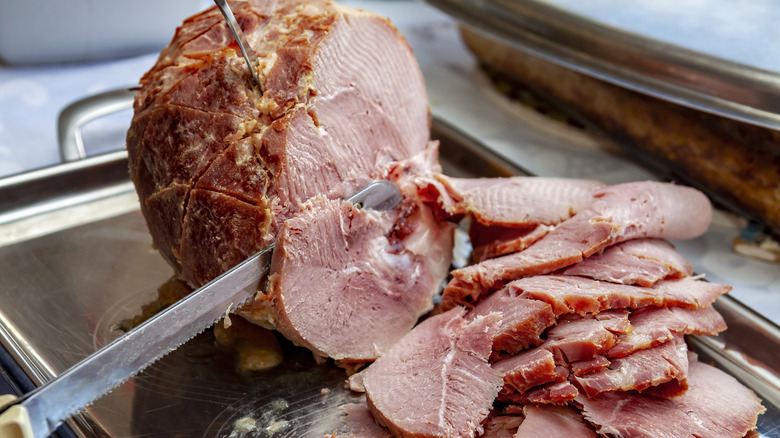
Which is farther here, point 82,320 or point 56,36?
point 56,36

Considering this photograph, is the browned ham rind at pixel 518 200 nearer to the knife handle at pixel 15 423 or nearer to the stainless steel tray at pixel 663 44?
the stainless steel tray at pixel 663 44

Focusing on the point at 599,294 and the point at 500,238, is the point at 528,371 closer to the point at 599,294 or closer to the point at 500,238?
the point at 599,294

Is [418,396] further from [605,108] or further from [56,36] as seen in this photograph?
[56,36]

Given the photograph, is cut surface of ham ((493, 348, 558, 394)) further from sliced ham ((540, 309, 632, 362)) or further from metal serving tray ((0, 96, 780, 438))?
metal serving tray ((0, 96, 780, 438))

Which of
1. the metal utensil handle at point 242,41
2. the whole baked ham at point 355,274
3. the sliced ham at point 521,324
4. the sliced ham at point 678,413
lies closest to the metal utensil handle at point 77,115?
the metal utensil handle at point 242,41

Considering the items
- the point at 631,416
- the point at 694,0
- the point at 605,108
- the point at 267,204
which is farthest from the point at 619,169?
the point at 267,204

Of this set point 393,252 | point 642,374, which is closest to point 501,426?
point 642,374
